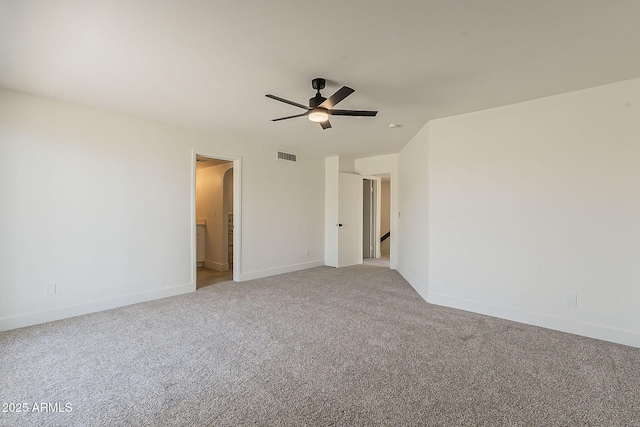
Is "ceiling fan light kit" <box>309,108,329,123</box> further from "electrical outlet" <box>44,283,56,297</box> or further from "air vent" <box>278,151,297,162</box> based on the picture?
"electrical outlet" <box>44,283,56,297</box>

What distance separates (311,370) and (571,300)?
2828 mm

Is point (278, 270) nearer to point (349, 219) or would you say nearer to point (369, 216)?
point (349, 219)

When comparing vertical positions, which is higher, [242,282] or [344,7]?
[344,7]

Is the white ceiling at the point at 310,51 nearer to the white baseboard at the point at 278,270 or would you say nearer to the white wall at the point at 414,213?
the white wall at the point at 414,213

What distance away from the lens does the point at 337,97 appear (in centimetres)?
252

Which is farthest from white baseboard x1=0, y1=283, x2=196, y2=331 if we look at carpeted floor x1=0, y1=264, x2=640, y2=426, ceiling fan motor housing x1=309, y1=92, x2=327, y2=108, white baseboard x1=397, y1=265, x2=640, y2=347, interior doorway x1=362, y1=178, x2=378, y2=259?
interior doorway x1=362, y1=178, x2=378, y2=259

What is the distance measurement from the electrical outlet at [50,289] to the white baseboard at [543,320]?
457cm

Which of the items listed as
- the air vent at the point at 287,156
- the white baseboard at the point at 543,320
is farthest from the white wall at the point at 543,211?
the air vent at the point at 287,156

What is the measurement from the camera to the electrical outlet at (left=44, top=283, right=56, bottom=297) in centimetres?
320

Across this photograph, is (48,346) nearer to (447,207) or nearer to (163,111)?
(163,111)

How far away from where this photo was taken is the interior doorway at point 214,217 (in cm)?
604

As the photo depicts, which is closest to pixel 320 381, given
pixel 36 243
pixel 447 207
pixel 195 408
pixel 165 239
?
pixel 195 408

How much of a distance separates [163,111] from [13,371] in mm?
2888

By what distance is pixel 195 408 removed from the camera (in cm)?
179
